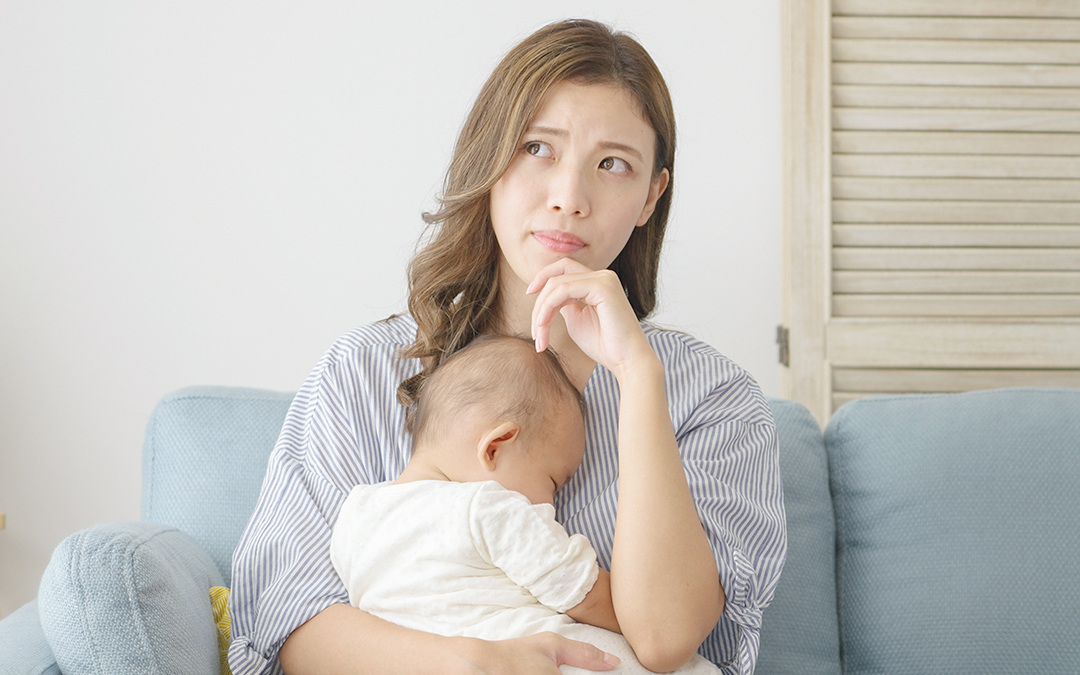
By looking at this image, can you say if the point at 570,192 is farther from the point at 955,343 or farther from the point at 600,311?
the point at 955,343

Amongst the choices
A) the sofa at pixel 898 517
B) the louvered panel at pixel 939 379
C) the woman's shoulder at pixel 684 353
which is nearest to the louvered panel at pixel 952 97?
the louvered panel at pixel 939 379

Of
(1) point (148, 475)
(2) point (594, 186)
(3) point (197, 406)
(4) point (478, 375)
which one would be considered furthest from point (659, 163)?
(1) point (148, 475)

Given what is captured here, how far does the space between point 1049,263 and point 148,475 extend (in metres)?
2.11

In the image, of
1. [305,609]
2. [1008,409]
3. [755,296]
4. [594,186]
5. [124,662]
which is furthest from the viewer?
[755,296]

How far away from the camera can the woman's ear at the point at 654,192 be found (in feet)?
4.47

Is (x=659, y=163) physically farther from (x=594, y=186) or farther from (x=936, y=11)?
(x=936, y=11)

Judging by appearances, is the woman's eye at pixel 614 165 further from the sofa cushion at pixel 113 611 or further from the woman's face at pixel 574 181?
the sofa cushion at pixel 113 611

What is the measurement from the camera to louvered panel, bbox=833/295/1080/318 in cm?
216

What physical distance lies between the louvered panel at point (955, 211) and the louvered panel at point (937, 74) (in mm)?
294

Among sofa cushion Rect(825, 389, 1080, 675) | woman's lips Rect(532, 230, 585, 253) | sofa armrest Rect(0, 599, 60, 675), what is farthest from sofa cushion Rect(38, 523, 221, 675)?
sofa cushion Rect(825, 389, 1080, 675)

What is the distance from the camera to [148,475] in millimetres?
1553

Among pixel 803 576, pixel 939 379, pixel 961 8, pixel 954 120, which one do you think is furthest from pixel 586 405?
pixel 961 8

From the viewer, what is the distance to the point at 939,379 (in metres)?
2.17

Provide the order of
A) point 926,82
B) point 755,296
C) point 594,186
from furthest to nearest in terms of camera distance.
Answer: point 755,296 < point 926,82 < point 594,186
